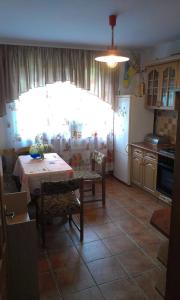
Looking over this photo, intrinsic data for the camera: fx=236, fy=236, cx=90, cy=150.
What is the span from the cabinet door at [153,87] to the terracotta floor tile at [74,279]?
2.76 meters

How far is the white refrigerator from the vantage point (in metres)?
4.16

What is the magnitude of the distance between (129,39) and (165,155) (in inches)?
72.8

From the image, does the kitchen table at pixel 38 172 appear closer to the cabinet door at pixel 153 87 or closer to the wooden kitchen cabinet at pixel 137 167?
the wooden kitchen cabinet at pixel 137 167

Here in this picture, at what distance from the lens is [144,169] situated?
3.99m

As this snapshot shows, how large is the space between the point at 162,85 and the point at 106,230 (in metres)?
2.38

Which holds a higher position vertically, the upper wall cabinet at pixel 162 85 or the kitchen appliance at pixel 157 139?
the upper wall cabinet at pixel 162 85

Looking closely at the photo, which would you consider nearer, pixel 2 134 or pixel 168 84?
pixel 168 84

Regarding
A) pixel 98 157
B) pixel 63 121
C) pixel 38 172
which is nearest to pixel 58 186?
pixel 38 172

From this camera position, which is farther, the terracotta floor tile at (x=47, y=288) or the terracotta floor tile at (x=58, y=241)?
the terracotta floor tile at (x=58, y=241)

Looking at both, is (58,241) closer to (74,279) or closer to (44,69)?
(74,279)

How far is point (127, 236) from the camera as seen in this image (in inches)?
112

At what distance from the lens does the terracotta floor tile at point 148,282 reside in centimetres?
201

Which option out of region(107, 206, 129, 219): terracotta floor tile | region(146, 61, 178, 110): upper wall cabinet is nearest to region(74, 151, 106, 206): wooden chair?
region(107, 206, 129, 219): terracotta floor tile

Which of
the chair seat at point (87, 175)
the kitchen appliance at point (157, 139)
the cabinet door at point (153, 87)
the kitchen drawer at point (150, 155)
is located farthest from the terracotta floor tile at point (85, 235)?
the cabinet door at point (153, 87)
